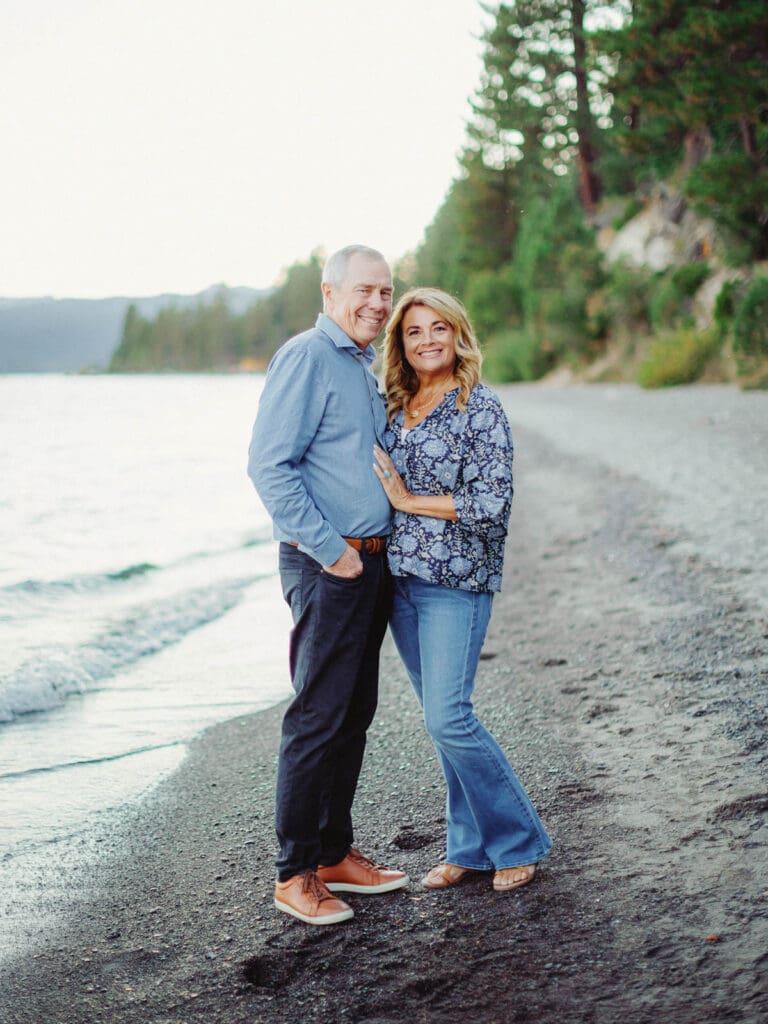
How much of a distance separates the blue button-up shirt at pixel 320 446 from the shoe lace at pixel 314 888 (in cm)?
112

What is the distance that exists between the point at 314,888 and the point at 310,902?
0.05 meters

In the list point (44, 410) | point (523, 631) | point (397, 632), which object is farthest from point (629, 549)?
point (44, 410)

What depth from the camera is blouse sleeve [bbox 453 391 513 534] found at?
3307mm

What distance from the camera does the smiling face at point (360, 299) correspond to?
3.38 m

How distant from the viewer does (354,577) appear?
10.8 ft

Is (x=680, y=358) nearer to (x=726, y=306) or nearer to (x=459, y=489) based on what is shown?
(x=726, y=306)

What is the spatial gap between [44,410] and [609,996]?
79.0 meters

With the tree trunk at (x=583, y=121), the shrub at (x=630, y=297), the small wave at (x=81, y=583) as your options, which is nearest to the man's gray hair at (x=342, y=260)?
the small wave at (x=81, y=583)

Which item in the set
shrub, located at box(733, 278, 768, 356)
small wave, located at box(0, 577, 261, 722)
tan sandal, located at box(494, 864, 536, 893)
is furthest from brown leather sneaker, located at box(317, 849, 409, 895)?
shrub, located at box(733, 278, 768, 356)

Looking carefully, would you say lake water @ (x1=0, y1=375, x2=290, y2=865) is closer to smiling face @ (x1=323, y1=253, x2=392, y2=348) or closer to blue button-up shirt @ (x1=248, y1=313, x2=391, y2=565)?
blue button-up shirt @ (x1=248, y1=313, x2=391, y2=565)

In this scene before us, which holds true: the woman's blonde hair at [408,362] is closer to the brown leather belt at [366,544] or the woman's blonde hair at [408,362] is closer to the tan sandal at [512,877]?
the brown leather belt at [366,544]

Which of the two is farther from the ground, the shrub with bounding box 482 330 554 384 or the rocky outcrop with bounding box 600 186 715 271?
the rocky outcrop with bounding box 600 186 715 271

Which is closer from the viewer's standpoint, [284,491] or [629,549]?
[284,491]

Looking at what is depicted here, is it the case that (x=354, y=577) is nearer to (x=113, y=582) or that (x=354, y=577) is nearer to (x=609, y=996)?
(x=609, y=996)
